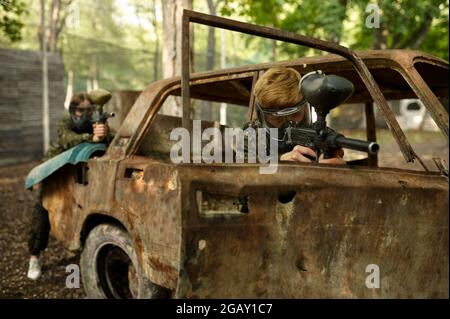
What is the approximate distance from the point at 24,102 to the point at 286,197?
1434cm

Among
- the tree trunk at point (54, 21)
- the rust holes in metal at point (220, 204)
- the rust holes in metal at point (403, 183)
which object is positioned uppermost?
the tree trunk at point (54, 21)

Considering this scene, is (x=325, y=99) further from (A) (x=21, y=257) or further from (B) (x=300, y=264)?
(A) (x=21, y=257)

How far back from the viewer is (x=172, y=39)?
232 inches

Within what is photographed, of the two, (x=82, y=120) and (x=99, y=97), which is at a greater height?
(x=99, y=97)

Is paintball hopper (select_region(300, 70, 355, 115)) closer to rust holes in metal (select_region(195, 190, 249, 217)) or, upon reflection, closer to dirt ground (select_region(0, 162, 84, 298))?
rust holes in metal (select_region(195, 190, 249, 217))

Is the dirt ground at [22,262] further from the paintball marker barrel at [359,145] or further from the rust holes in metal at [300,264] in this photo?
the paintball marker barrel at [359,145]

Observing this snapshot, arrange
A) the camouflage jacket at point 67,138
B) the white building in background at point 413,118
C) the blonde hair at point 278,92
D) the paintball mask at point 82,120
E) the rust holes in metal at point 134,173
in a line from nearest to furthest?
the blonde hair at point 278,92
the rust holes in metal at point 134,173
the camouflage jacket at point 67,138
the paintball mask at point 82,120
the white building in background at point 413,118

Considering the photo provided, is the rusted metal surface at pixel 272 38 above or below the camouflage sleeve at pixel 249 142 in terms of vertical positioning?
above

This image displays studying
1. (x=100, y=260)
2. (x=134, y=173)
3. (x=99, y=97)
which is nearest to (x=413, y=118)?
(x=99, y=97)

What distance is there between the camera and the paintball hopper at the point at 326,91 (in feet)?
6.72

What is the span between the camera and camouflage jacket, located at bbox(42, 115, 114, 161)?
14.2 feet

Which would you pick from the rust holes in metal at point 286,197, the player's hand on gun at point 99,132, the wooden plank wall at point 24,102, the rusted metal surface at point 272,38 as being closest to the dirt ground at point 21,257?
the rusted metal surface at point 272,38

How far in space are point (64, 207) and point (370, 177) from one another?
8.94 ft
